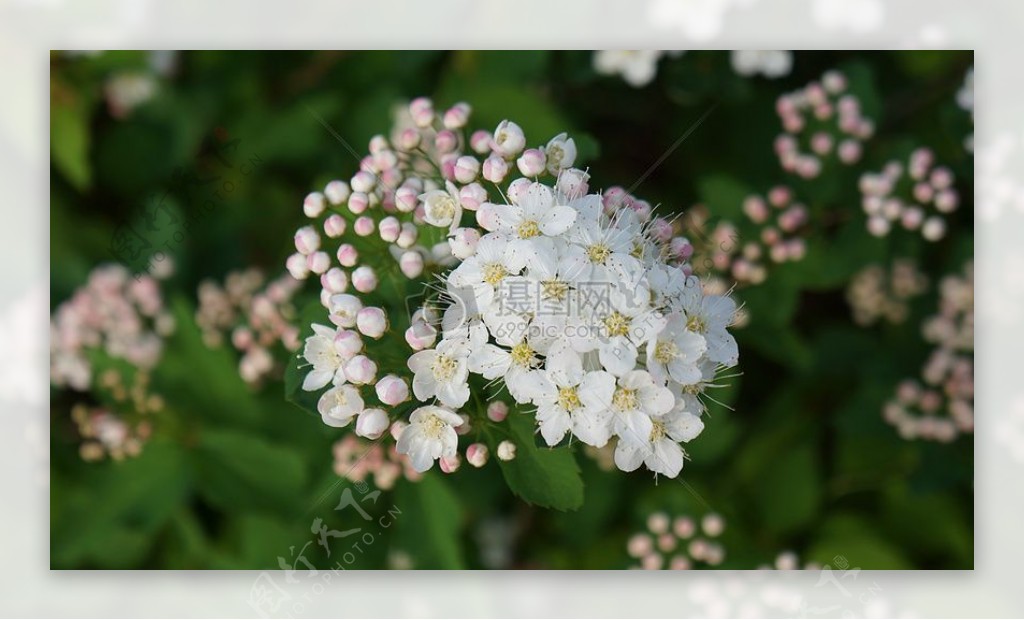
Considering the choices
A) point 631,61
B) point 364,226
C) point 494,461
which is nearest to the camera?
point 364,226

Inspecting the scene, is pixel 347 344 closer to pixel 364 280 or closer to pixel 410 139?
pixel 364 280

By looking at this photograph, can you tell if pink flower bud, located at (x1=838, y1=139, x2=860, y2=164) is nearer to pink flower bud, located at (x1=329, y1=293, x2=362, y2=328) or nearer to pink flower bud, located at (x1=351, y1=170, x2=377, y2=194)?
pink flower bud, located at (x1=351, y1=170, x2=377, y2=194)

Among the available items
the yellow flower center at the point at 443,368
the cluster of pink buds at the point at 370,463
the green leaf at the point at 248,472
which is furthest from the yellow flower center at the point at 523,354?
the green leaf at the point at 248,472

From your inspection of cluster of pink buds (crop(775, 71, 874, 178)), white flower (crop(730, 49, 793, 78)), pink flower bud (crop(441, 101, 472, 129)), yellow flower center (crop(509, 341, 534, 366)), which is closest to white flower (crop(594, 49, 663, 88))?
white flower (crop(730, 49, 793, 78))

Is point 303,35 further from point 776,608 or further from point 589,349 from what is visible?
point 776,608

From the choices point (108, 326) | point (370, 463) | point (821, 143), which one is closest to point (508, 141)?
point (370, 463)

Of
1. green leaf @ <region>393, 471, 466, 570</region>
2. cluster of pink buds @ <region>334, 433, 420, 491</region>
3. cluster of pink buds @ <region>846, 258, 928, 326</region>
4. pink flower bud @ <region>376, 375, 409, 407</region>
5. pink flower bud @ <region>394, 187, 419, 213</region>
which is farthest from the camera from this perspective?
cluster of pink buds @ <region>846, 258, 928, 326</region>

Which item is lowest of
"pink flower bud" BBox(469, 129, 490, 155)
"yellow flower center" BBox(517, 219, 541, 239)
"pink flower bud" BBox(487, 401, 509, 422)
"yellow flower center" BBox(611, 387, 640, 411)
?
"pink flower bud" BBox(487, 401, 509, 422)
